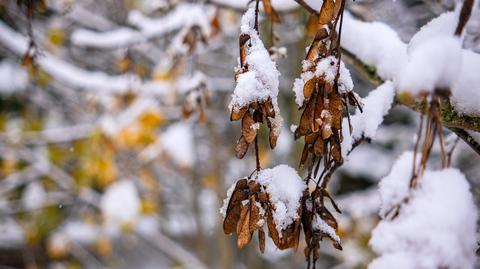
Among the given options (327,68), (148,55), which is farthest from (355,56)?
(148,55)

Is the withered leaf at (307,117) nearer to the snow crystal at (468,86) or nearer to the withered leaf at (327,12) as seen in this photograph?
the withered leaf at (327,12)

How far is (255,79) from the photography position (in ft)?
2.01

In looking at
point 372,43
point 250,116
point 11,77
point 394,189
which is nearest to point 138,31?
point 372,43

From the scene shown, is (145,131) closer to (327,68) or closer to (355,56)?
(355,56)

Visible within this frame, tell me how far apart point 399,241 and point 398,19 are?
2370mm

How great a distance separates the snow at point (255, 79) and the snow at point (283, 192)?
4.4 inches

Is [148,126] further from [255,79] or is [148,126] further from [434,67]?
[434,67]

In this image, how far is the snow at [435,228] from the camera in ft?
1.64

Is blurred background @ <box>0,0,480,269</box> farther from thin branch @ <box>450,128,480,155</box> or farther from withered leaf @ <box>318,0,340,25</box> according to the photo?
withered leaf @ <box>318,0,340,25</box>

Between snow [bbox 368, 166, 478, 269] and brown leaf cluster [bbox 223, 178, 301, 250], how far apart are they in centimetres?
14

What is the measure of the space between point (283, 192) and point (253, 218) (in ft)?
0.22

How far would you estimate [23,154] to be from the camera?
13.0 ft

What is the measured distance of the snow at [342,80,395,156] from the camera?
0.86m

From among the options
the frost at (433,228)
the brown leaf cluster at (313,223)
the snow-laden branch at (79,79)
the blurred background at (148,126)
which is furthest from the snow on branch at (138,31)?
the frost at (433,228)
